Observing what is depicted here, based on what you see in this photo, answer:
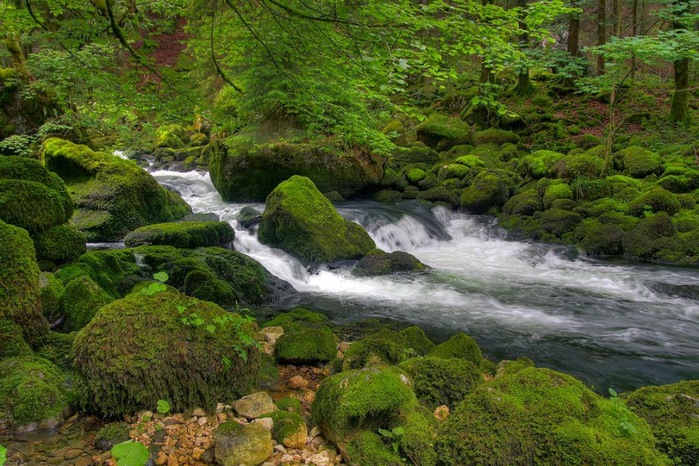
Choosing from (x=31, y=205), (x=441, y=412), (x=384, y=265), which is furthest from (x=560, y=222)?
(x=31, y=205)

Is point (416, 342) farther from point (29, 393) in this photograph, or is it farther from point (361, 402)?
point (29, 393)

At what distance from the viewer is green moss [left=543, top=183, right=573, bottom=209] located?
509 inches

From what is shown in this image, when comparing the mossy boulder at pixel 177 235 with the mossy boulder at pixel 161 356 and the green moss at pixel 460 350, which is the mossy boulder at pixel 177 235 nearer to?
the mossy boulder at pixel 161 356

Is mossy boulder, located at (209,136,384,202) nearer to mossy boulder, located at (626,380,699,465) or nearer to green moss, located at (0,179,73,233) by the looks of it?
green moss, located at (0,179,73,233)

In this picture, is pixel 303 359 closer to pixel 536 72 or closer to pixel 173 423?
pixel 173 423

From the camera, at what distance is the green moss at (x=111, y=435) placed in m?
2.72

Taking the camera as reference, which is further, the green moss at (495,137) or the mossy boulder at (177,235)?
the green moss at (495,137)

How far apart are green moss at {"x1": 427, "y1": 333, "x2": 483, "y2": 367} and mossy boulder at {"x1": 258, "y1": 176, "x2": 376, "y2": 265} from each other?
508cm

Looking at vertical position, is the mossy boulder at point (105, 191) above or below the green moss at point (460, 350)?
above

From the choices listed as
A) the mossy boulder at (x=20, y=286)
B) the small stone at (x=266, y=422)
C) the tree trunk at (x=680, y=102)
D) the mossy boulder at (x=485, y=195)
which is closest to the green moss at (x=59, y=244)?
the mossy boulder at (x=20, y=286)

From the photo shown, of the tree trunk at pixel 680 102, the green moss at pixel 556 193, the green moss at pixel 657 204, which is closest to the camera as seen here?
the green moss at pixel 657 204

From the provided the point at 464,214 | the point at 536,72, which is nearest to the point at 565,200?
the point at 464,214

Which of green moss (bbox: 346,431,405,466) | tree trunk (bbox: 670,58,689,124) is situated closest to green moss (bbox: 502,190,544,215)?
tree trunk (bbox: 670,58,689,124)

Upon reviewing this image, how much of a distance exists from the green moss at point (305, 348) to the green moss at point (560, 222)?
370 inches
